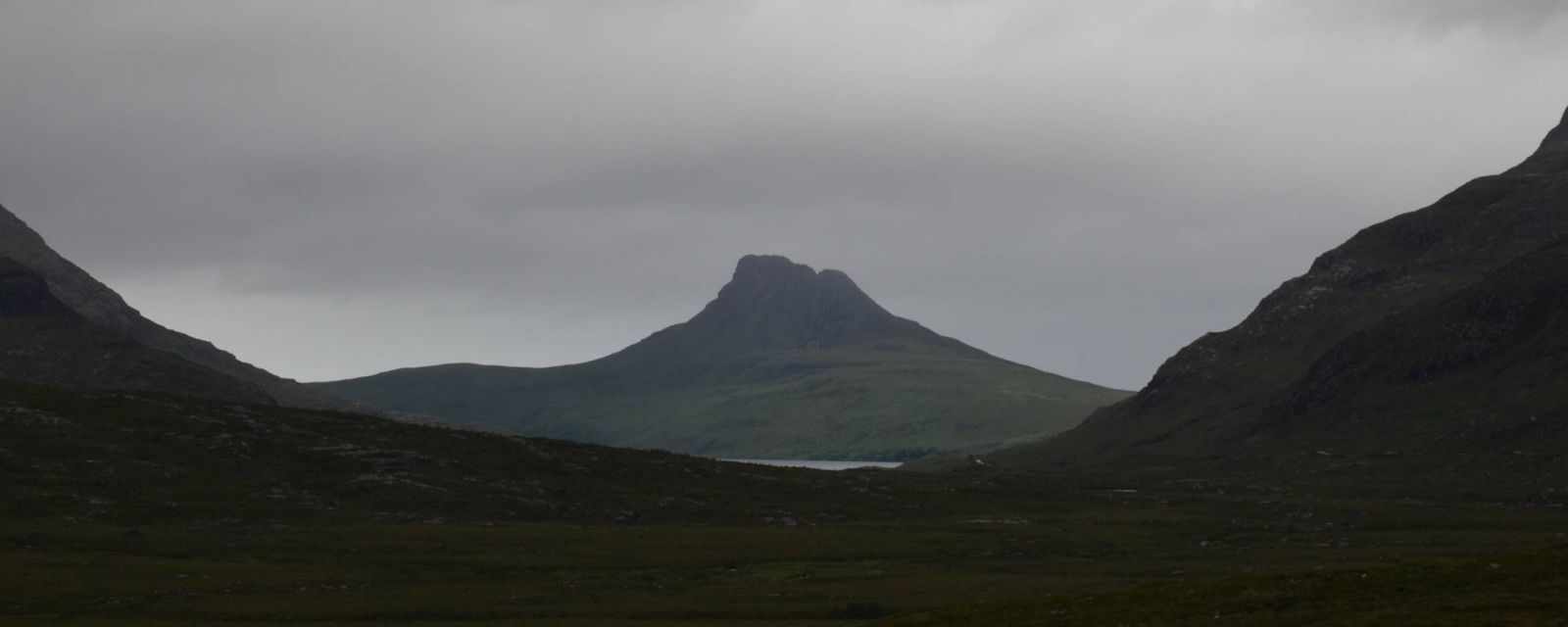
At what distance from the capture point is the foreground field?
77125 mm

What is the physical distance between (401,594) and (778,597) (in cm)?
2520

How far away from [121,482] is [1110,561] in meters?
99.2

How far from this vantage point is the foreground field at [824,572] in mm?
77125

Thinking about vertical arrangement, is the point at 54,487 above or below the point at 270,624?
above

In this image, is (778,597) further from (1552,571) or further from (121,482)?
(121,482)

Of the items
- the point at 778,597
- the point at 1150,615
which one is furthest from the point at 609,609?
the point at 1150,615

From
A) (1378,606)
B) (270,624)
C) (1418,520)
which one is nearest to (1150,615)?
(1378,606)

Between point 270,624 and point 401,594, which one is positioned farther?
point 401,594

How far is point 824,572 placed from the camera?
13875cm

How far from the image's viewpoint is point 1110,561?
487 ft

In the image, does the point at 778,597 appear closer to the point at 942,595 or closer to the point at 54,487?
the point at 942,595

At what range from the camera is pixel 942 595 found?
391 feet

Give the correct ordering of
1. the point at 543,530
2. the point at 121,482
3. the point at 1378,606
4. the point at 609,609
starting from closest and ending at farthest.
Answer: the point at 1378,606
the point at 609,609
the point at 543,530
the point at 121,482

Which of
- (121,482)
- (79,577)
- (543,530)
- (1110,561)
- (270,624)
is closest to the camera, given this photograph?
(270,624)
